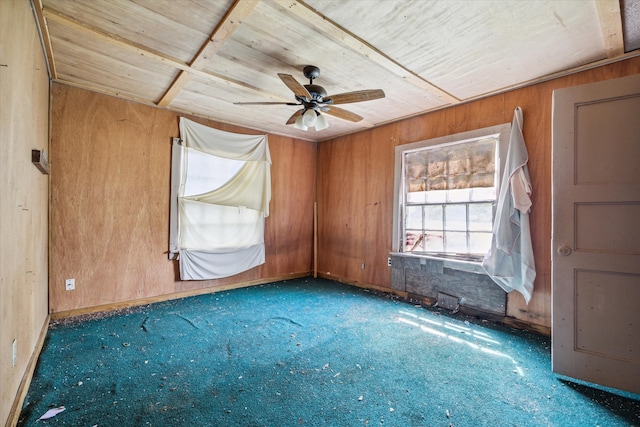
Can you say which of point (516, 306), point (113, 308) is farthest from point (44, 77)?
point (516, 306)

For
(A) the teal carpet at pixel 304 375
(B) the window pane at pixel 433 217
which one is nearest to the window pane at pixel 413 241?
(B) the window pane at pixel 433 217

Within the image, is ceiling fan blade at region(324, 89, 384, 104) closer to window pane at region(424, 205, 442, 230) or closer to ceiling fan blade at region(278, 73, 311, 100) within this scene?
ceiling fan blade at region(278, 73, 311, 100)

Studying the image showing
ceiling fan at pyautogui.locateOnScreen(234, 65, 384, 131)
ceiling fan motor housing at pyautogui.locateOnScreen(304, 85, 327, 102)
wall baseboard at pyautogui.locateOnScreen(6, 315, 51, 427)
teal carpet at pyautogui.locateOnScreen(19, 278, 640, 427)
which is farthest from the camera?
ceiling fan motor housing at pyautogui.locateOnScreen(304, 85, 327, 102)

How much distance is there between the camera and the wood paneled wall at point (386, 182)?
2.73m

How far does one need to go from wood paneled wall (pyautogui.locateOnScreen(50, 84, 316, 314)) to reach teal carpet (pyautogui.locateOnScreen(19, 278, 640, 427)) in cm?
41

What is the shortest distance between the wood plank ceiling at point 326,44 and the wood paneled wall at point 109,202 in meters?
0.33

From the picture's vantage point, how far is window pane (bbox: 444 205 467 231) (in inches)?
133

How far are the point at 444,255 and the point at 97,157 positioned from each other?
4151 mm

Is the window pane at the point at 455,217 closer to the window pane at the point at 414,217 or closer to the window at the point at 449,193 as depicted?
the window at the point at 449,193

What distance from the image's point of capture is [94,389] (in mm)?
1809

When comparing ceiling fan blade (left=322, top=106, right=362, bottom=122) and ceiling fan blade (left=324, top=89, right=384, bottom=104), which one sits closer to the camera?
ceiling fan blade (left=324, top=89, right=384, bottom=104)

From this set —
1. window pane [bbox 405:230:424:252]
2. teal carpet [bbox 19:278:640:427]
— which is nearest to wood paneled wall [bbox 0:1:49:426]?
teal carpet [bbox 19:278:640:427]

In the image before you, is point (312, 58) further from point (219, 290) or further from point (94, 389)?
point (219, 290)

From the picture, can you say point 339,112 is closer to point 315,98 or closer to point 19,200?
point 315,98
